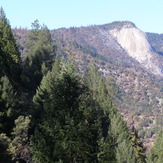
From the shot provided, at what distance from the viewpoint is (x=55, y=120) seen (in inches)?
467

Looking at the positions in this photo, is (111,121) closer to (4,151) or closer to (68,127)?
(4,151)

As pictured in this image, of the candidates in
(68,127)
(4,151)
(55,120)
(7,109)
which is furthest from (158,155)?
(68,127)

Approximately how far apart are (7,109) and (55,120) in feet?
62.0

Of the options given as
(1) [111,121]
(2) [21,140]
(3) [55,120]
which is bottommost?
(3) [55,120]

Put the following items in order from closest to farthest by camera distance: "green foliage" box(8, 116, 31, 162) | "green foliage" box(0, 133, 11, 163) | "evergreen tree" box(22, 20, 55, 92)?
"green foliage" box(0, 133, 11, 163) → "green foliage" box(8, 116, 31, 162) → "evergreen tree" box(22, 20, 55, 92)

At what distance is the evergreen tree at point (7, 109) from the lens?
27.9 m

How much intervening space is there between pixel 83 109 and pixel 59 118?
125 centimetres

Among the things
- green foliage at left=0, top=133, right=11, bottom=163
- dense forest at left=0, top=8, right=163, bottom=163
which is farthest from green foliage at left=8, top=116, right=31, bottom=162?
green foliage at left=0, top=133, right=11, bottom=163

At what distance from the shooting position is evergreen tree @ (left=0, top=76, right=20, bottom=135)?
27.9m

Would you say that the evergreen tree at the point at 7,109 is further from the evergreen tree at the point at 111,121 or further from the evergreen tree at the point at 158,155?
the evergreen tree at the point at 158,155

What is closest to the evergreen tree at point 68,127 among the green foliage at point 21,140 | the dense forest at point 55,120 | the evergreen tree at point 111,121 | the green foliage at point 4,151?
the dense forest at point 55,120

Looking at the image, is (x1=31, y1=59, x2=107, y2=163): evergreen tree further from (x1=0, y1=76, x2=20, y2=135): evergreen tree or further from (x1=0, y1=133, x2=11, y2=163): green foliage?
(x1=0, y1=76, x2=20, y2=135): evergreen tree

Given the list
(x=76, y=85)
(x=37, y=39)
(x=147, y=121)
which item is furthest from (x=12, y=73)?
(x=147, y=121)

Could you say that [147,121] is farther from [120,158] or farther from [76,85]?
[76,85]
